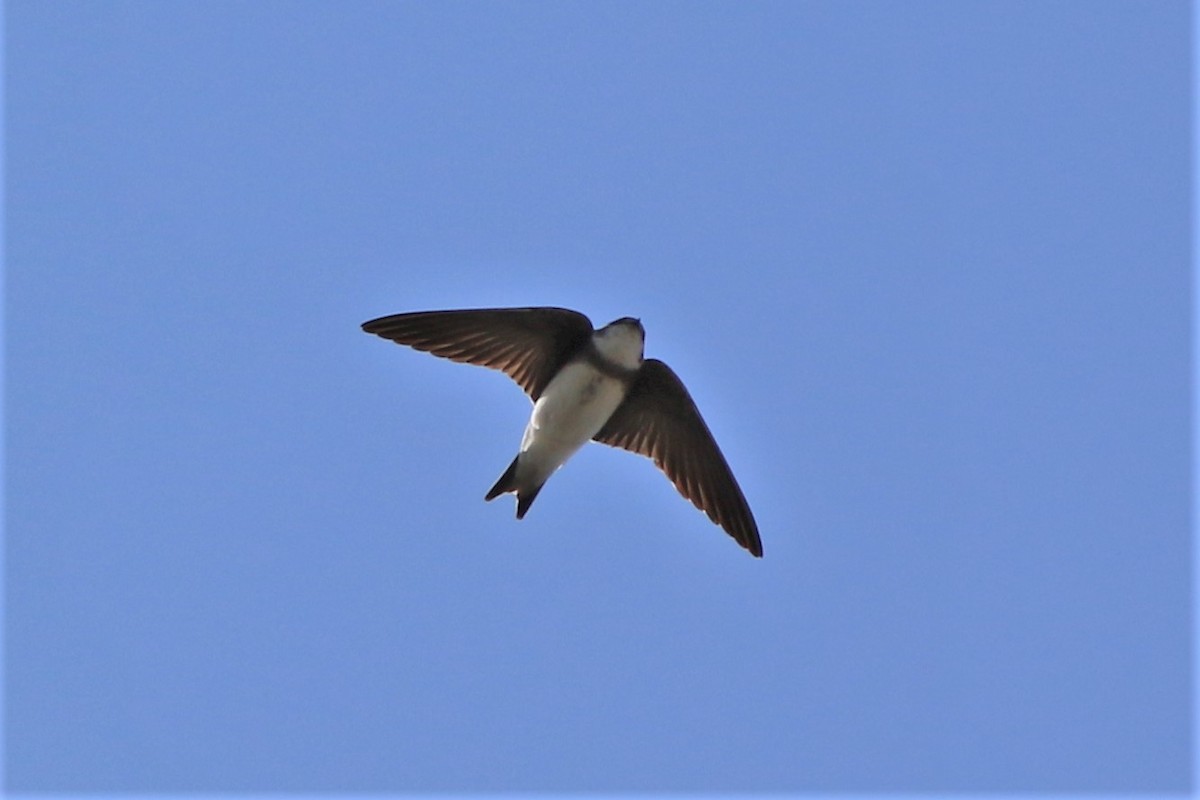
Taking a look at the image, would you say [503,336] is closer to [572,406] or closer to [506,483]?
[572,406]

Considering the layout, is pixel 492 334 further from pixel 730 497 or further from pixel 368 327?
pixel 730 497

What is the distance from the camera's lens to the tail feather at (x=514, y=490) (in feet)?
39.3

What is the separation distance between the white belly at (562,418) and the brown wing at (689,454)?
0.50m

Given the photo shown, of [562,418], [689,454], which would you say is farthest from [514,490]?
[689,454]

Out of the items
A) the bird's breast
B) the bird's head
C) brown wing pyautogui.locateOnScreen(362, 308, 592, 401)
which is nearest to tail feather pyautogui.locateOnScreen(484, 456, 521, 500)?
the bird's breast

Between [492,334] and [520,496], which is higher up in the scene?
[492,334]

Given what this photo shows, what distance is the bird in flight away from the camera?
12.0 metres

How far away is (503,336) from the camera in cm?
1220

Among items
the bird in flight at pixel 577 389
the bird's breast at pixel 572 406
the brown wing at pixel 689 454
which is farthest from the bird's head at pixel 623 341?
the brown wing at pixel 689 454

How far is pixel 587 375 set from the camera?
12.0 m

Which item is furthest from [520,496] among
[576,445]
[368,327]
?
[368,327]

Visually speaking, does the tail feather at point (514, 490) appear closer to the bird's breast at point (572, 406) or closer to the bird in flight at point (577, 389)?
the bird in flight at point (577, 389)

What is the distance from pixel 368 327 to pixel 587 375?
3.86ft

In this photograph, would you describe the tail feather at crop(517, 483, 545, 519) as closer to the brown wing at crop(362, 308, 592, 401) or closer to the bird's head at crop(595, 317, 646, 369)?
the brown wing at crop(362, 308, 592, 401)
